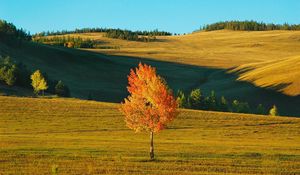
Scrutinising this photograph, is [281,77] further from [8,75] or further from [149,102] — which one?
[149,102]

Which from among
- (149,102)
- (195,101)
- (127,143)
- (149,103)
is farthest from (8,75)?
(149,102)

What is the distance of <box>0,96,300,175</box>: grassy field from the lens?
130ft

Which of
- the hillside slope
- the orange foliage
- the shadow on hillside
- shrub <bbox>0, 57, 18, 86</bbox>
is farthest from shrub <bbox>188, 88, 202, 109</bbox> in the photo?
the orange foliage

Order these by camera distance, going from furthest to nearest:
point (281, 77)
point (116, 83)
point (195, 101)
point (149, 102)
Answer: point (116, 83)
point (281, 77)
point (195, 101)
point (149, 102)

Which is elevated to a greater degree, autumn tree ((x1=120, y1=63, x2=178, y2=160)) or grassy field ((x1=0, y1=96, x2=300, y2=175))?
autumn tree ((x1=120, y1=63, x2=178, y2=160))

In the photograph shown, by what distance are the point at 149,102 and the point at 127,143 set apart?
9904 millimetres

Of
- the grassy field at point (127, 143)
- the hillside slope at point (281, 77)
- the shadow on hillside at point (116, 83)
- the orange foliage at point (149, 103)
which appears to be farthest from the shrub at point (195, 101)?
the orange foliage at point (149, 103)

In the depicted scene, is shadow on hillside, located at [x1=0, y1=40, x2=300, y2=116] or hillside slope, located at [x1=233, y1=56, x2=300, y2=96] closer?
shadow on hillside, located at [x1=0, y1=40, x2=300, y2=116]

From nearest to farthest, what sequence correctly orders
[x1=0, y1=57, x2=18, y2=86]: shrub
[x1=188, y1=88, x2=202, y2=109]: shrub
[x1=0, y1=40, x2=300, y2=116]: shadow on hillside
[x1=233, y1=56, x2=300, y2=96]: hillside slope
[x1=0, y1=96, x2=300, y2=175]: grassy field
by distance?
[x1=0, y1=96, x2=300, y2=175]: grassy field, [x1=188, y1=88, x2=202, y2=109]: shrub, [x1=0, y1=57, x2=18, y2=86]: shrub, [x1=0, y1=40, x2=300, y2=116]: shadow on hillside, [x1=233, y1=56, x2=300, y2=96]: hillside slope

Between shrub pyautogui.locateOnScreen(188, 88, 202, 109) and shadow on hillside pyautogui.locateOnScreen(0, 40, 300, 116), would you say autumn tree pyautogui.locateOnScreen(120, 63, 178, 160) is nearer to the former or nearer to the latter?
shrub pyautogui.locateOnScreen(188, 88, 202, 109)

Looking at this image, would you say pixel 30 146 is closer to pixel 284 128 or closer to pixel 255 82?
pixel 284 128

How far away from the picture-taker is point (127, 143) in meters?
54.6

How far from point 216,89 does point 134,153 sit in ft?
375

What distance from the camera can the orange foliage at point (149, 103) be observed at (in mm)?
44469
